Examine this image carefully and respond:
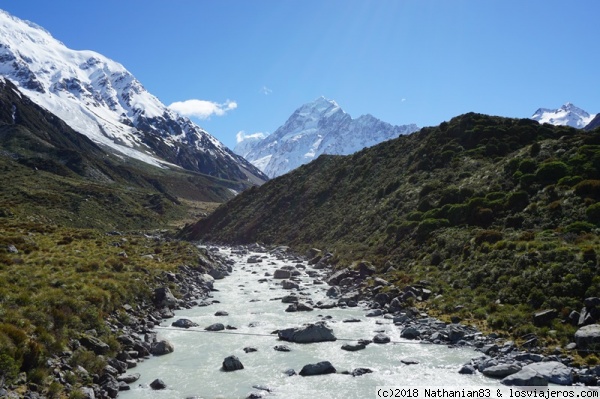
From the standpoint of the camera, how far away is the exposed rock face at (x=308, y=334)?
85.0 ft

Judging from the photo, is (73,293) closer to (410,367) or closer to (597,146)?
(410,367)

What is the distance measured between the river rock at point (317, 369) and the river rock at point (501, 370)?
22.7 ft

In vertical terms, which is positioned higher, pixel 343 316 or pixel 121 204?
pixel 121 204

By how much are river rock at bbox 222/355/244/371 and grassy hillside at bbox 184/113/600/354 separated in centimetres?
1496

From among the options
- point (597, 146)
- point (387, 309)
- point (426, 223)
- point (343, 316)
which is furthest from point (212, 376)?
point (597, 146)

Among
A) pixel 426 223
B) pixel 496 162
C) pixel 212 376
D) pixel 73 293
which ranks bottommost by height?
pixel 212 376

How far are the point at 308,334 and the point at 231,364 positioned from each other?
20.4 ft

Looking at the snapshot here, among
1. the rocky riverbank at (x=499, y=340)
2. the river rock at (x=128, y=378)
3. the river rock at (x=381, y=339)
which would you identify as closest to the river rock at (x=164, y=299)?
the rocky riverbank at (x=499, y=340)

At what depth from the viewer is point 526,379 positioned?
18.1 metres

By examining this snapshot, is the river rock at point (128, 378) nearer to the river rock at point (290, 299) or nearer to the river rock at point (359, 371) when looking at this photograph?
the river rock at point (359, 371)

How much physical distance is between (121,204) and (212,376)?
131559 mm

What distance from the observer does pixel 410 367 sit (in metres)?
21.0

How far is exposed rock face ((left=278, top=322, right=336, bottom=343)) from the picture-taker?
85.0 ft

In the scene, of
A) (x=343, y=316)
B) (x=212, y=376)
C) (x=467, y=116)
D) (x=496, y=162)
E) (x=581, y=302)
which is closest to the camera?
(x=212, y=376)
